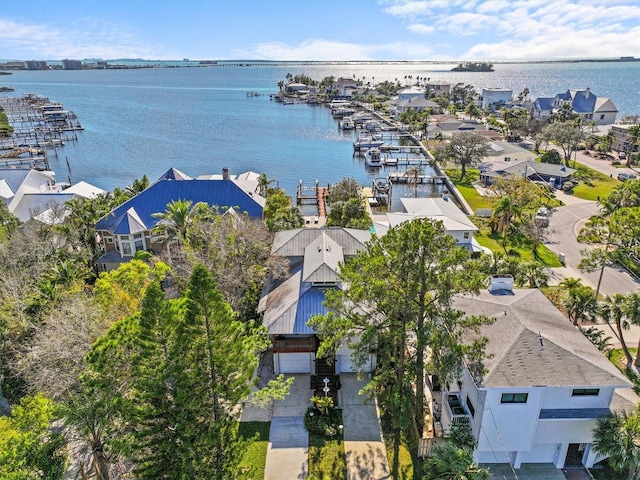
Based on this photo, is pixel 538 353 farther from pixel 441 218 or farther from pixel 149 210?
pixel 149 210

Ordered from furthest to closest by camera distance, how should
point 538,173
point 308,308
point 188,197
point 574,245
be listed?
1. point 538,173
2. point 574,245
3. point 188,197
4. point 308,308

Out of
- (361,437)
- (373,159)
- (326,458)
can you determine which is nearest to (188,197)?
(361,437)

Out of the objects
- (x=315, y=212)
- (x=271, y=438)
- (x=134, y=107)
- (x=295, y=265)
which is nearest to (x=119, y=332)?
(x=271, y=438)

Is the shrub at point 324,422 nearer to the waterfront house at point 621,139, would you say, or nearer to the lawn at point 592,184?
the lawn at point 592,184

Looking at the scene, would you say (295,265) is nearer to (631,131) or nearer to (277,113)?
(631,131)

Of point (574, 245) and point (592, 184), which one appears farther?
point (592, 184)

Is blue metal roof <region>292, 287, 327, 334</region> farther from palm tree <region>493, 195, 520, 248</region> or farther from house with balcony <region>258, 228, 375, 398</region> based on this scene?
palm tree <region>493, 195, 520, 248</region>

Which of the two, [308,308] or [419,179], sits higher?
[308,308]
